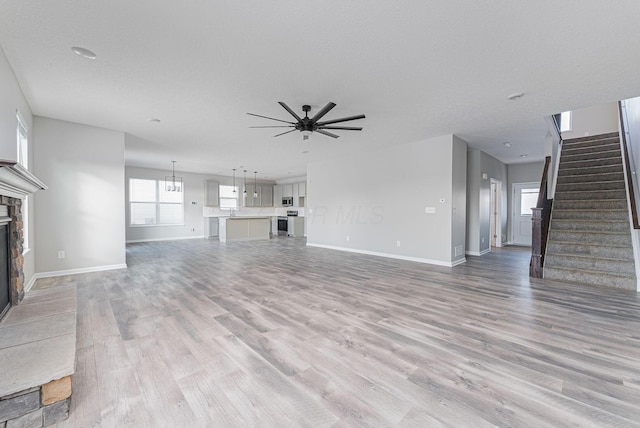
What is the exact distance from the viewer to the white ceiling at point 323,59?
207 cm

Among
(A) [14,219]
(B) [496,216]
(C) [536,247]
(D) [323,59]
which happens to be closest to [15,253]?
(A) [14,219]

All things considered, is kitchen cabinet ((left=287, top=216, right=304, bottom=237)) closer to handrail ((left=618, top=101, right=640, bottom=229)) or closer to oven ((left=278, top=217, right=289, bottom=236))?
oven ((left=278, top=217, right=289, bottom=236))

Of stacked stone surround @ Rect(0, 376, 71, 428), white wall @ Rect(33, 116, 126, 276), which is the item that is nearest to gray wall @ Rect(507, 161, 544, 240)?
stacked stone surround @ Rect(0, 376, 71, 428)

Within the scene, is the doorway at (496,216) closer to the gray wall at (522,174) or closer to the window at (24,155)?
the gray wall at (522,174)

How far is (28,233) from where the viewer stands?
407cm

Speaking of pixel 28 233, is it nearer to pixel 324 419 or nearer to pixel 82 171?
pixel 82 171

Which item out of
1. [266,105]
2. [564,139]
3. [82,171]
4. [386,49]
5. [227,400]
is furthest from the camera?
[564,139]

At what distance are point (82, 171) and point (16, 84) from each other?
192 cm

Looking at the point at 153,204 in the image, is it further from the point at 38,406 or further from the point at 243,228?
the point at 38,406

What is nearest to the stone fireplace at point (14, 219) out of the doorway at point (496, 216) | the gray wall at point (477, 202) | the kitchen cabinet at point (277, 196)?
the gray wall at point (477, 202)

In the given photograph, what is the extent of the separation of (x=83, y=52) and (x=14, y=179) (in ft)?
4.54

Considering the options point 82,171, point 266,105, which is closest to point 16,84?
point 82,171

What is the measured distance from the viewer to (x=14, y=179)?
205 cm

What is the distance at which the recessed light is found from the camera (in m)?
2.53
